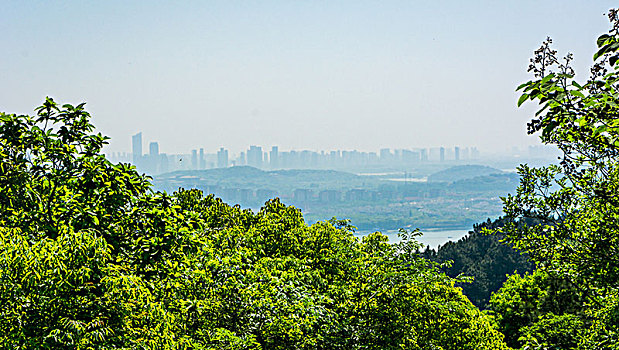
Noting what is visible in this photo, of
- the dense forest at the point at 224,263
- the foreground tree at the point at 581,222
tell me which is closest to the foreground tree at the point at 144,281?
the dense forest at the point at 224,263

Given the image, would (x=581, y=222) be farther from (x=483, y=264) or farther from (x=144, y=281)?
(x=483, y=264)

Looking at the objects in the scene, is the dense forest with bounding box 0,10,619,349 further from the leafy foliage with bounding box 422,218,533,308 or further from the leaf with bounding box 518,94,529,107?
the leafy foliage with bounding box 422,218,533,308

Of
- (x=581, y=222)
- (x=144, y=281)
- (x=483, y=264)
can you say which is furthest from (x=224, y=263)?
(x=483, y=264)

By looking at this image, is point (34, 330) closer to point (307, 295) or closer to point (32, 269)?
point (32, 269)

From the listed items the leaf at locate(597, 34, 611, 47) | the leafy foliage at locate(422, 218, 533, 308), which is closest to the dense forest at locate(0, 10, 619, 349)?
the leaf at locate(597, 34, 611, 47)

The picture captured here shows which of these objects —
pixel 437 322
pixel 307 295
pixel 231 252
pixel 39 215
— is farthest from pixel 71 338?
pixel 437 322

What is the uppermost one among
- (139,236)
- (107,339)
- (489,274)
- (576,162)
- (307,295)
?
(576,162)
